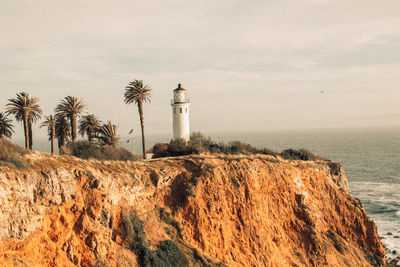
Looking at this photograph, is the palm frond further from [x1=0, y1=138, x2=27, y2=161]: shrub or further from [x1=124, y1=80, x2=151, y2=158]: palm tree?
[x1=0, y1=138, x2=27, y2=161]: shrub

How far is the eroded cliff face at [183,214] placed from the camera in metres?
16.4

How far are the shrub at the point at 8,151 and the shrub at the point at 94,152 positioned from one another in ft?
17.3

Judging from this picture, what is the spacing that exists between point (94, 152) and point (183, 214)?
820 cm

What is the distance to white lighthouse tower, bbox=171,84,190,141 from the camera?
43666mm

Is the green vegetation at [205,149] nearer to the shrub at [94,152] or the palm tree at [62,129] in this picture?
Result: the shrub at [94,152]

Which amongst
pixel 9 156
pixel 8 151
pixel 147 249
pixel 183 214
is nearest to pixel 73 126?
pixel 183 214

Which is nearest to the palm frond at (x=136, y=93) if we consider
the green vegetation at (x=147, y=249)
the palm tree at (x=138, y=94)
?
the palm tree at (x=138, y=94)

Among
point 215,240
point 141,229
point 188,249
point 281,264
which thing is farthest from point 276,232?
point 141,229

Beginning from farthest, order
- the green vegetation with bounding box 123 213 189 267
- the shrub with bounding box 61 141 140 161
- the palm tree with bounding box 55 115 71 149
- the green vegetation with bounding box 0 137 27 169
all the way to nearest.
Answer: the palm tree with bounding box 55 115 71 149, the shrub with bounding box 61 141 140 161, the green vegetation with bounding box 123 213 189 267, the green vegetation with bounding box 0 137 27 169

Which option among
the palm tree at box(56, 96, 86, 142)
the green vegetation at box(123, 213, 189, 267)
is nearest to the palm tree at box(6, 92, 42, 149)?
the palm tree at box(56, 96, 86, 142)

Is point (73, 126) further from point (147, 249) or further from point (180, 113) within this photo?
point (147, 249)

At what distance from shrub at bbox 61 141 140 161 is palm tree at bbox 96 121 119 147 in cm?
1129

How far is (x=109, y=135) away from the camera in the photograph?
38.0m

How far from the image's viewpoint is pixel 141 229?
21.2 m
